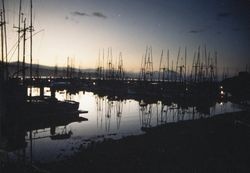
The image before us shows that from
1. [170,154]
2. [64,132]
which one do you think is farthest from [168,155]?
[64,132]

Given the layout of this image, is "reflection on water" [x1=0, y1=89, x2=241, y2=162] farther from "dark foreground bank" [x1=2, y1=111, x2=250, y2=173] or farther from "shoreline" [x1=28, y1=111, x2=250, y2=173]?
"shoreline" [x1=28, y1=111, x2=250, y2=173]

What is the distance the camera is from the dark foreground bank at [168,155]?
15.3 metres

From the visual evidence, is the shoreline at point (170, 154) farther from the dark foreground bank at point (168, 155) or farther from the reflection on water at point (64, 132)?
the reflection on water at point (64, 132)

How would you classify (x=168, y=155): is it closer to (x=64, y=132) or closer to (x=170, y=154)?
(x=170, y=154)

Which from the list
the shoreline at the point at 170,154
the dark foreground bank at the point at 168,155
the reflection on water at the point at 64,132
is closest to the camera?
the dark foreground bank at the point at 168,155

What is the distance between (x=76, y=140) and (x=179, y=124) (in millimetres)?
13720

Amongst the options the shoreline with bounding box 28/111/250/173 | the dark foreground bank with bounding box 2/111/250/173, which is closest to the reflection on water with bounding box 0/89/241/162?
the dark foreground bank with bounding box 2/111/250/173

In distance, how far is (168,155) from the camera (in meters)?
18.0

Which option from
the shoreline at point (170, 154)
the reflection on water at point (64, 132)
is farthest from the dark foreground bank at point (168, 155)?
the reflection on water at point (64, 132)

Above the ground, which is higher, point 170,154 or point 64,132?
point 170,154

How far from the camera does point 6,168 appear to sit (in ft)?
48.0

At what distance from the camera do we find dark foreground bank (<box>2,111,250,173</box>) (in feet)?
50.3

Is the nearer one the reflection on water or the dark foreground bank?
the dark foreground bank

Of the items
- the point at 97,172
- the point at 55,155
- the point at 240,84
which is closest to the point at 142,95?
the point at 240,84
